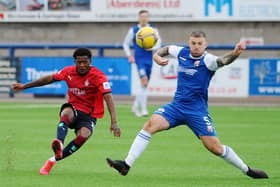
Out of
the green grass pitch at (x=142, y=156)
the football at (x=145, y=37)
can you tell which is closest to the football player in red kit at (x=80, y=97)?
the green grass pitch at (x=142, y=156)

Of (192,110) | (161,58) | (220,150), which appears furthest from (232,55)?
(220,150)

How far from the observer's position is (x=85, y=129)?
425 inches

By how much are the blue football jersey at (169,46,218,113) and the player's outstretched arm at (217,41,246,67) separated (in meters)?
0.36

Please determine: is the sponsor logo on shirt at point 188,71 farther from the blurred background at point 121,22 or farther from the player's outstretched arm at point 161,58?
the blurred background at point 121,22

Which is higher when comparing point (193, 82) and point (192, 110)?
point (193, 82)

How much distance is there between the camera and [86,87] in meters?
10.9

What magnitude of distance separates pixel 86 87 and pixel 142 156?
87.0 inches

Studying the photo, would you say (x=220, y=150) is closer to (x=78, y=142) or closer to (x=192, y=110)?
(x=192, y=110)

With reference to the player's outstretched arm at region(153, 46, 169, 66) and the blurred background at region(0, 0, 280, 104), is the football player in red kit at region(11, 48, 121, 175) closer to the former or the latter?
the player's outstretched arm at region(153, 46, 169, 66)

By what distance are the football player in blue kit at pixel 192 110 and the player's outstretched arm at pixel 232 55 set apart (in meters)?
0.32

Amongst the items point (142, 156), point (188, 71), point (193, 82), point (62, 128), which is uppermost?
point (188, 71)

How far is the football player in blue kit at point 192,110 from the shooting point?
1014cm

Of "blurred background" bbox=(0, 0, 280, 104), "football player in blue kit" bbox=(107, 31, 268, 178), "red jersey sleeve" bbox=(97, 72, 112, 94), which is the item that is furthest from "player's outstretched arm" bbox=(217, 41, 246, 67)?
"blurred background" bbox=(0, 0, 280, 104)

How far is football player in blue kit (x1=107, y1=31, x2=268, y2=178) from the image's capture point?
10141 millimetres
